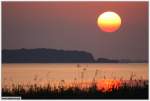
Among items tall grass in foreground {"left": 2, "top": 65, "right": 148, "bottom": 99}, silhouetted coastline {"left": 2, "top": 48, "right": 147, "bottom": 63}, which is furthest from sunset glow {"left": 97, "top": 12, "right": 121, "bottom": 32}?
tall grass in foreground {"left": 2, "top": 65, "right": 148, "bottom": 99}

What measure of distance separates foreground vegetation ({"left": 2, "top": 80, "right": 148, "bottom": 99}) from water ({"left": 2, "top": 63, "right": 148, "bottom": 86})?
8 centimetres

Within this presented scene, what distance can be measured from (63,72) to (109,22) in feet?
2.66

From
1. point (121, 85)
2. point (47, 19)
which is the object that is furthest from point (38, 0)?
point (121, 85)

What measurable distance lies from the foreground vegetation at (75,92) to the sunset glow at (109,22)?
0.67 meters

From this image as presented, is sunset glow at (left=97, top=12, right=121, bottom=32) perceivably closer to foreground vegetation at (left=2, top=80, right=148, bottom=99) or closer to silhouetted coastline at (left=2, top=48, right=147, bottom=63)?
silhouetted coastline at (left=2, top=48, right=147, bottom=63)

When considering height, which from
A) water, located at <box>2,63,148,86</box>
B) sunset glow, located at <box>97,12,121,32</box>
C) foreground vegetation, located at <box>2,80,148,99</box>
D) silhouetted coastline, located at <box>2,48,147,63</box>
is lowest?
foreground vegetation, located at <box>2,80,148,99</box>

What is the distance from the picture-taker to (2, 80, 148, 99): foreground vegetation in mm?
18359

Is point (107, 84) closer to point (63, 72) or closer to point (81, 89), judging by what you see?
point (81, 89)

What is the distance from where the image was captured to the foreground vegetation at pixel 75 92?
18.4 m

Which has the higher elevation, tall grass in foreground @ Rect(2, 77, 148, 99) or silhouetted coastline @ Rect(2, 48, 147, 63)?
silhouetted coastline @ Rect(2, 48, 147, 63)

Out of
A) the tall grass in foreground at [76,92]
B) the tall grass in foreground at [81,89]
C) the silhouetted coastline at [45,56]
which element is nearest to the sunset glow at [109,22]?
the silhouetted coastline at [45,56]

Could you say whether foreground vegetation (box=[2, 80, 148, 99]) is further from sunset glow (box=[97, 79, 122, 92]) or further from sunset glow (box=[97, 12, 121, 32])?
sunset glow (box=[97, 12, 121, 32])

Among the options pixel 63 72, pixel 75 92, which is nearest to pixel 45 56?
pixel 63 72

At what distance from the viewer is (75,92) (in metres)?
18.4
